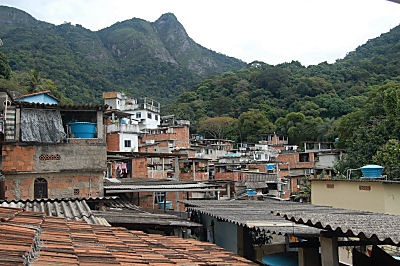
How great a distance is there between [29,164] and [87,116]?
296cm

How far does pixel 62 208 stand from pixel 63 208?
35mm

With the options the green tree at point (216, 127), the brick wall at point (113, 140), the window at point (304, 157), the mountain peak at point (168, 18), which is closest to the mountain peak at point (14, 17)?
the mountain peak at point (168, 18)

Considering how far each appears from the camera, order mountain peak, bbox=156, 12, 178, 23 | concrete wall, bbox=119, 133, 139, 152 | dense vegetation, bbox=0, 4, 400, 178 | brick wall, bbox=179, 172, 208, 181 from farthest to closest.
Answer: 1. mountain peak, bbox=156, 12, 178, 23
2. dense vegetation, bbox=0, 4, 400, 178
3. concrete wall, bbox=119, 133, 139, 152
4. brick wall, bbox=179, 172, 208, 181

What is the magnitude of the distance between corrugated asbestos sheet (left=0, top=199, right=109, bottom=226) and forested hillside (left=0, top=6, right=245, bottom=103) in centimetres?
5642

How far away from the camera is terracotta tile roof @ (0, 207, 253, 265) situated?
2929mm

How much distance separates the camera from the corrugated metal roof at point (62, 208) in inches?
300

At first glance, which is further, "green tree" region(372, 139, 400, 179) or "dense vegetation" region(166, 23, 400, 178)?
"dense vegetation" region(166, 23, 400, 178)

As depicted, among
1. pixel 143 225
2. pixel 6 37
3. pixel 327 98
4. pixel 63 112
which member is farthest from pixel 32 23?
pixel 143 225

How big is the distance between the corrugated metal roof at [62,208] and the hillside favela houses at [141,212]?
0.09 ft

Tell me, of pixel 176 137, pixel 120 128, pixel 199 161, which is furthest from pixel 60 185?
pixel 176 137

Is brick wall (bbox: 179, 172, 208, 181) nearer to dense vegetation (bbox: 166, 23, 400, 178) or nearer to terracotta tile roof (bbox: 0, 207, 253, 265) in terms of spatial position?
terracotta tile roof (bbox: 0, 207, 253, 265)

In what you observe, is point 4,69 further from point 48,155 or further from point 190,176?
point 48,155

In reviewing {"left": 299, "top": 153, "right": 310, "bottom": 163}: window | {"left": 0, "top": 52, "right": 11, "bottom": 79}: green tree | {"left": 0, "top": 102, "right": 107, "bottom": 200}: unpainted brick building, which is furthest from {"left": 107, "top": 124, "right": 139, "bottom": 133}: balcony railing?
{"left": 0, "top": 102, "right": 107, "bottom": 200}: unpainted brick building

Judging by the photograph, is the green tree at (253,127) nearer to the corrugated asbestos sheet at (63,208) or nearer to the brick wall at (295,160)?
the brick wall at (295,160)
